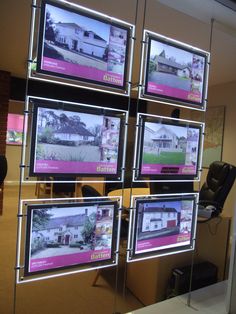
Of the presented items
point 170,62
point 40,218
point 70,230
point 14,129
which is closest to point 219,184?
A: point 170,62

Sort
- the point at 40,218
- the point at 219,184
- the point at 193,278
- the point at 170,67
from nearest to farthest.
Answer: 1. the point at 40,218
2. the point at 170,67
3. the point at 193,278
4. the point at 219,184

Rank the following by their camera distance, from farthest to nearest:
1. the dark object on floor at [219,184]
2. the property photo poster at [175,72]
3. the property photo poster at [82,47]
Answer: the dark object on floor at [219,184]
the property photo poster at [175,72]
the property photo poster at [82,47]

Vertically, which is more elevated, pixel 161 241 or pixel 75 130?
pixel 75 130

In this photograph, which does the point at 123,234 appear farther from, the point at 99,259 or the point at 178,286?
the point at 99,259

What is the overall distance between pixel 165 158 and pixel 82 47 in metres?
0.85

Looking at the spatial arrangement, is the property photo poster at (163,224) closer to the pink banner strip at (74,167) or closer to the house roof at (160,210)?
the house roof at (160,210)

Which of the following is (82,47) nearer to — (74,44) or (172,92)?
(74,44)

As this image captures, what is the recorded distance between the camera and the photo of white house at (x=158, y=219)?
5.94ft

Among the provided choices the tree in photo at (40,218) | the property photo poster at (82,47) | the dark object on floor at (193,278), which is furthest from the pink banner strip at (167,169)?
the dark object on floor at (193,278)

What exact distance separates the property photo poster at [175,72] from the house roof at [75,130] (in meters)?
0.49

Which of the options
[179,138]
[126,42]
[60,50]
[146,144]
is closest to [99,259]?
[146,144]

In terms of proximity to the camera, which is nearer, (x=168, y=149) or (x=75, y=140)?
(x=75, y=140)

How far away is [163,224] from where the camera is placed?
1.90 meters

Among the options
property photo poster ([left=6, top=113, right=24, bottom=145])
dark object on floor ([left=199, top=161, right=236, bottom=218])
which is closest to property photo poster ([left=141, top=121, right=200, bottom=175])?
dark object on floor ([left=199, top=161, right=236, bottom=218])
